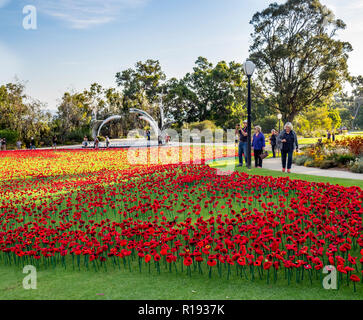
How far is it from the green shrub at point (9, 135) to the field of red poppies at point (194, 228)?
2905cm

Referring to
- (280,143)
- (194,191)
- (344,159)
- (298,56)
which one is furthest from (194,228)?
(298,56)

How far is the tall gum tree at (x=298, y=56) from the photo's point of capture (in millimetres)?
34594

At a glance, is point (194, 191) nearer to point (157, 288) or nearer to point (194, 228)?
point (194, 228)

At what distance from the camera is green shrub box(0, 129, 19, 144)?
39.5 metres

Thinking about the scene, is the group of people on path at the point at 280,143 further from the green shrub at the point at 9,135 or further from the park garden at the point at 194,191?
the green shrub at the point at 9,135

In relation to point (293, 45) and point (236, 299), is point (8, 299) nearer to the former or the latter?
point (236, 299)

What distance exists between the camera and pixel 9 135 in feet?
130

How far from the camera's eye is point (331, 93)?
35969 millimetres

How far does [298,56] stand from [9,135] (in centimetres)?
3418

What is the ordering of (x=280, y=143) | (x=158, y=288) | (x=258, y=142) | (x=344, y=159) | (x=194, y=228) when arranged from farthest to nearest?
(x=344, y=159) < (x=258, y=142) < (x=280, y=143) < (x=194, y=228) < (x=158, y=288)

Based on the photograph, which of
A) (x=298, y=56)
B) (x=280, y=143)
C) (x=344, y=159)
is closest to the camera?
(x=280, y=143)

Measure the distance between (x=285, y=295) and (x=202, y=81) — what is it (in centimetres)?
5471

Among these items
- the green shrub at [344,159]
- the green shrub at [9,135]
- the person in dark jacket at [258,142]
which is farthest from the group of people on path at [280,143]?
the green shrub at [9,135]

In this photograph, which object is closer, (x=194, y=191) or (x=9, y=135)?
(x=194, y=191)
